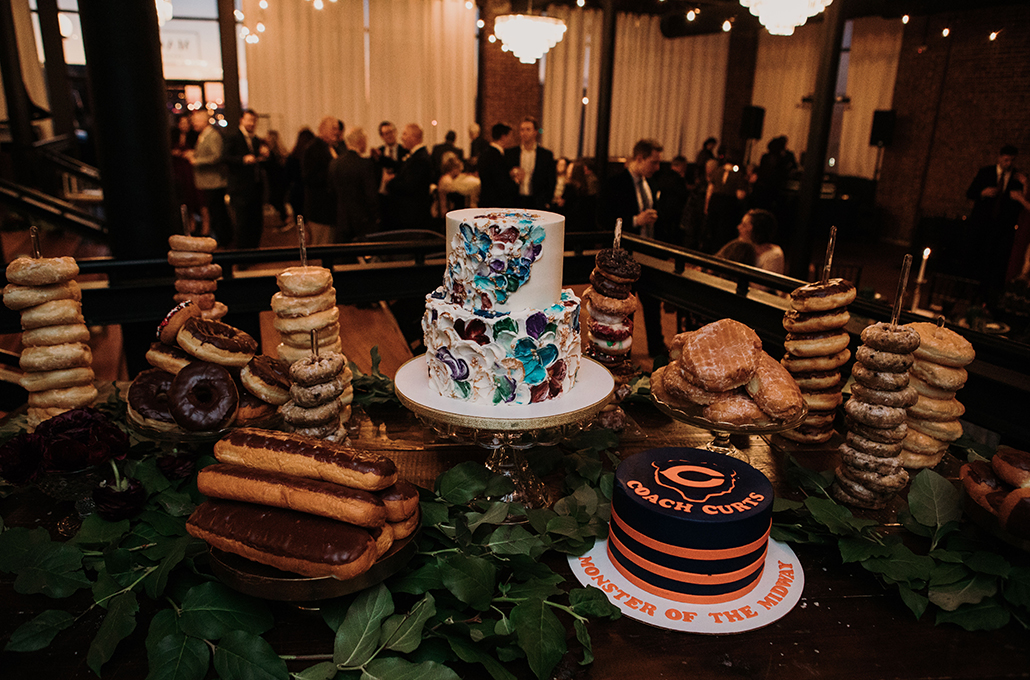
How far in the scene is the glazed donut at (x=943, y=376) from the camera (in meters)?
1.71

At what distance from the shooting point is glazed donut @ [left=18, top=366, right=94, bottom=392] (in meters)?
1.84

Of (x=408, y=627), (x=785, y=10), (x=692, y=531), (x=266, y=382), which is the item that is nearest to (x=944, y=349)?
(x=692, y=531)

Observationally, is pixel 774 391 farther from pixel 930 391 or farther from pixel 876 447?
pixel 930 391

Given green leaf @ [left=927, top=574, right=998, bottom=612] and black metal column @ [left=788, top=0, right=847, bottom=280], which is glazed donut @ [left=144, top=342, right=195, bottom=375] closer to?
Result: green leaf @ [left=927, top=574, right=998, bottom=612]

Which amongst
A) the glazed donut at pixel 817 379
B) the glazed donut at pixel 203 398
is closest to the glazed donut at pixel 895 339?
the glazed donut at pixel 817 379

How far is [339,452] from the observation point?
124 cm

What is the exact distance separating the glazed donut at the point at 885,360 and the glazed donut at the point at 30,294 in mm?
1959

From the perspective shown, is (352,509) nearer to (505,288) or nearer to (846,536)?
(505,288)

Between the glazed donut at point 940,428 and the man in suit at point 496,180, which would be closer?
the glazed donut at point 940,428

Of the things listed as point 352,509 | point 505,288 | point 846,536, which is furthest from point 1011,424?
point 352,509

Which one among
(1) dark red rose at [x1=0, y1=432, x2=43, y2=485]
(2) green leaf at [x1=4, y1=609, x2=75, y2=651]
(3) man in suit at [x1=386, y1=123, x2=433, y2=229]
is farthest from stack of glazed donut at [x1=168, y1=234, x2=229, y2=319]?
(3) man in suit at [x1=386, y1=123, x2=433, y2=229]

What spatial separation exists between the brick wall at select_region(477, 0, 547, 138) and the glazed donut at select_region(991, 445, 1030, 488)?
10522 mm

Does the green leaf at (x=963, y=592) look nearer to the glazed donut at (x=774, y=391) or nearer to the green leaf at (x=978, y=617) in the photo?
the green leaf at (x=978, y=617)

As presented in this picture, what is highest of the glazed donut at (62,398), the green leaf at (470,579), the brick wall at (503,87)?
the brick wall at (503,87)
